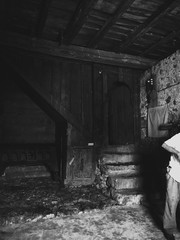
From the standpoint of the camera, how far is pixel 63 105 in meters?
6.49

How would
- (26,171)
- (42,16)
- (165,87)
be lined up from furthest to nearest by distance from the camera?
(26,171) → (165,87) → (42,16)

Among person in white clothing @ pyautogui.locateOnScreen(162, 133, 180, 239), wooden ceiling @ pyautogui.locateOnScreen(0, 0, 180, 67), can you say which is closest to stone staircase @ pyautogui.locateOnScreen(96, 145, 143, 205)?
person in white clothing @ pyautogui.locateOnScreen(162, 133, 180, 239)

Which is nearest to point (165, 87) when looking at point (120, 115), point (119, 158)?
point (120, 115)

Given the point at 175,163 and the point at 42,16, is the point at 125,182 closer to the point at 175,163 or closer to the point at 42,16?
the point at 175,163

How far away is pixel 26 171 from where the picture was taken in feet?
24.9

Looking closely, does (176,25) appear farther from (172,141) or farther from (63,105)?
(63,105)

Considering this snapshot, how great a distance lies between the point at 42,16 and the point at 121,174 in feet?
14.1

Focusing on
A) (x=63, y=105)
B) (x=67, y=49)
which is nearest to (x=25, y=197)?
(x=63, y=105)

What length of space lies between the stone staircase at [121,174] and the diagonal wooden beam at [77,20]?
11.4 ft

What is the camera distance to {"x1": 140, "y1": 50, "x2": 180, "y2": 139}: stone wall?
20.0ft

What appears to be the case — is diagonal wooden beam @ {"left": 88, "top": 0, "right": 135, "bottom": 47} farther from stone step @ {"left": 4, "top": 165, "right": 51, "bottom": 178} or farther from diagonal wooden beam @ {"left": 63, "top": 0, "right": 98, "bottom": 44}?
stone step @ {"left": 4, "top": 165, "right": 51, "bottom": 178}

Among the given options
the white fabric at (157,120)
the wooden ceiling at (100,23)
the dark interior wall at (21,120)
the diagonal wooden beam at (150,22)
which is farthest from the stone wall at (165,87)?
the dark interior wall at (21,120)

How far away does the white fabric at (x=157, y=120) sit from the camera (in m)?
6.50

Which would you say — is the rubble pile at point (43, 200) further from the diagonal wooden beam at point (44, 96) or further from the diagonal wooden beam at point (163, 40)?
the diagonal wooden beam at point (163, 40)
